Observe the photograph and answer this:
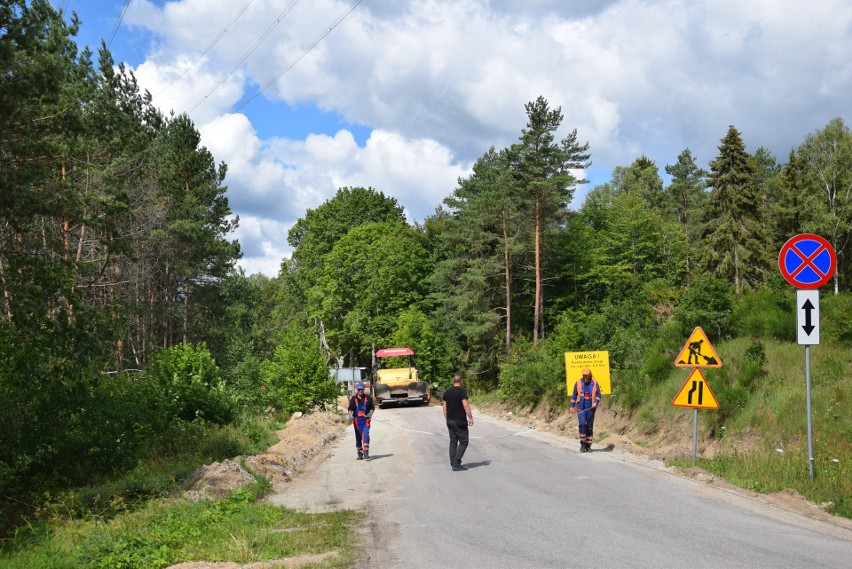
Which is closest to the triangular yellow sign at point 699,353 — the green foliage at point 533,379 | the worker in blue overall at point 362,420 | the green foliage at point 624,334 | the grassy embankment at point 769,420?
the grassy embankment at point 769,420

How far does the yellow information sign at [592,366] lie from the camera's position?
19.0m

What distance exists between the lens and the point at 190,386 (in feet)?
73.3

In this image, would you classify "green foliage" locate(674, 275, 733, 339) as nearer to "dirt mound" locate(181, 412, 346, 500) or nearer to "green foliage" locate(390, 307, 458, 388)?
"dirt mound" locate(181, 412, 346, 500)

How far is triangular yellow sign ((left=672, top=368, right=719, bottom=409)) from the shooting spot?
11977 mm

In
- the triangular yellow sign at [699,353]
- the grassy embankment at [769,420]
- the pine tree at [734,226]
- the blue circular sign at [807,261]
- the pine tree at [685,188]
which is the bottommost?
the grassy embankment at [769,420]

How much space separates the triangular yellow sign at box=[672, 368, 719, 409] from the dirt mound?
7.48 metres

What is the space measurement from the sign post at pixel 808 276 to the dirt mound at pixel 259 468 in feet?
28.9

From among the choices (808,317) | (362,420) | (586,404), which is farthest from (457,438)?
(808,317)

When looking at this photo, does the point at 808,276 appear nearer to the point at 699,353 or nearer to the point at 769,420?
the point at 699,353

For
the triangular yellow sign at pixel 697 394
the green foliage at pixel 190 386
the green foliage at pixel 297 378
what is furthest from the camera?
the green foliage at pixel 297 378

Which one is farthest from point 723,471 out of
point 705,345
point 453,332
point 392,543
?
point 453,332

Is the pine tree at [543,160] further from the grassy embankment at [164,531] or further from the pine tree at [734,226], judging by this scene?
the grassy embankment at [164,531]

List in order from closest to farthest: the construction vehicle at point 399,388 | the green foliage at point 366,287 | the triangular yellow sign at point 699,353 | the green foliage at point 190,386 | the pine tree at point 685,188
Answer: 1. the triangular yellow sign at point 699,353
2. the green foliage at point 190,386
3. the construction vehicle at point 399,388
4. the green foliage at point 366,287
5. the pine tree at point 685,188

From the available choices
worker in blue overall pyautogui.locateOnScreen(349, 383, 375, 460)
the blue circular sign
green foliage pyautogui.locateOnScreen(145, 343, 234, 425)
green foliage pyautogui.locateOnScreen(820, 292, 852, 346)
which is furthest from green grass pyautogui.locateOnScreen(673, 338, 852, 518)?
green foliage pyautogui.locateOnScreen(145, 343, 234, 425)
